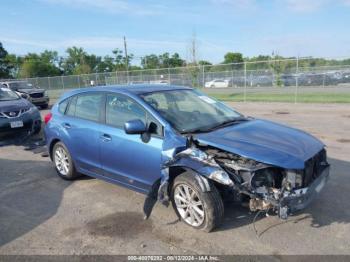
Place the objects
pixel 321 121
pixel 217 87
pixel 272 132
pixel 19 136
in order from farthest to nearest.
Answer: pixel 217 87 → pixel 321 121 → pixel 19 136 → pixel 272 132

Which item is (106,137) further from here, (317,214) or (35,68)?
(35,68)

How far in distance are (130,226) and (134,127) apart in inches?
46.7

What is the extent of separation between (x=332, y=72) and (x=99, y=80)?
2006cm

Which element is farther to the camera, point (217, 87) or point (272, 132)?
point (217, 87)

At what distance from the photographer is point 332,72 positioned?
22594 mm

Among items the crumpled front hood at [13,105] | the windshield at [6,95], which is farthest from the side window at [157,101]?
the windshield at [6,95]

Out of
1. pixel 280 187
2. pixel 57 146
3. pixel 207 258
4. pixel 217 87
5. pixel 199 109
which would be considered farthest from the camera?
pixel 217 87

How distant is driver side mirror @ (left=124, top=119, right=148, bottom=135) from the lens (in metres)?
4.25

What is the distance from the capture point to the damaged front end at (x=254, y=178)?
3.61 metres

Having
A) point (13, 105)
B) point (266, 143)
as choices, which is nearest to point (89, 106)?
point (266, 143)

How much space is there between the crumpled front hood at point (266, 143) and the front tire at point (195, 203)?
49 cm

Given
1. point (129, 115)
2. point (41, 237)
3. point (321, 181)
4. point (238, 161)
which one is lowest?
point (41, 237)

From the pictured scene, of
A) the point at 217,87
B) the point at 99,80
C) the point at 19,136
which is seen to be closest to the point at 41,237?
the point at 19,136

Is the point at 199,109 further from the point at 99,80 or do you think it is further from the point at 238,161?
the point at 99,80
